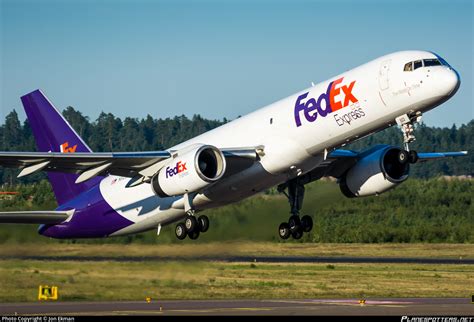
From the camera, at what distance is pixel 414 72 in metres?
33.7

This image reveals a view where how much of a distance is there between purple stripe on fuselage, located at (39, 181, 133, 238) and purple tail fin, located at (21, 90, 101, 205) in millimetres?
1162

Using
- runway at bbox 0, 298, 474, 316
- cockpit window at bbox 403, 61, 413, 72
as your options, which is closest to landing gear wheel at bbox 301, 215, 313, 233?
runway at bbox 0, 298, 474, 316

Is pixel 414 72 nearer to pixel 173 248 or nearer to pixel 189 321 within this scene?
pixel 189 321

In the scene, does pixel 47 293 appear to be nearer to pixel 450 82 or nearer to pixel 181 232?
pixel 181 232

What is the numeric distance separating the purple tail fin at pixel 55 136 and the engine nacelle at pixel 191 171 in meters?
8.22

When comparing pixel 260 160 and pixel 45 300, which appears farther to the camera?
pixel 45 300

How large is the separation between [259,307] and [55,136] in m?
12.8

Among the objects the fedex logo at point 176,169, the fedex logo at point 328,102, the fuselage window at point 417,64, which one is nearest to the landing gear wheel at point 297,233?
the fedex logo at point 328,102

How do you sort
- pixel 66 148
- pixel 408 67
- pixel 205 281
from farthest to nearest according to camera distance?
1. pixel 205 281
2. pixel 66 148
3. pixel 408 67

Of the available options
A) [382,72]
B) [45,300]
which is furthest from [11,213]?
[382,72]

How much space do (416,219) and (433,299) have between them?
33.0 m

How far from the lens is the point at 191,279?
41812mm

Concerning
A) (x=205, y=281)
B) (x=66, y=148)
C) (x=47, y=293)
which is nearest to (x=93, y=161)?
(x=47, y=293)

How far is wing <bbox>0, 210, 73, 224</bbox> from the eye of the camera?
4094 cm
